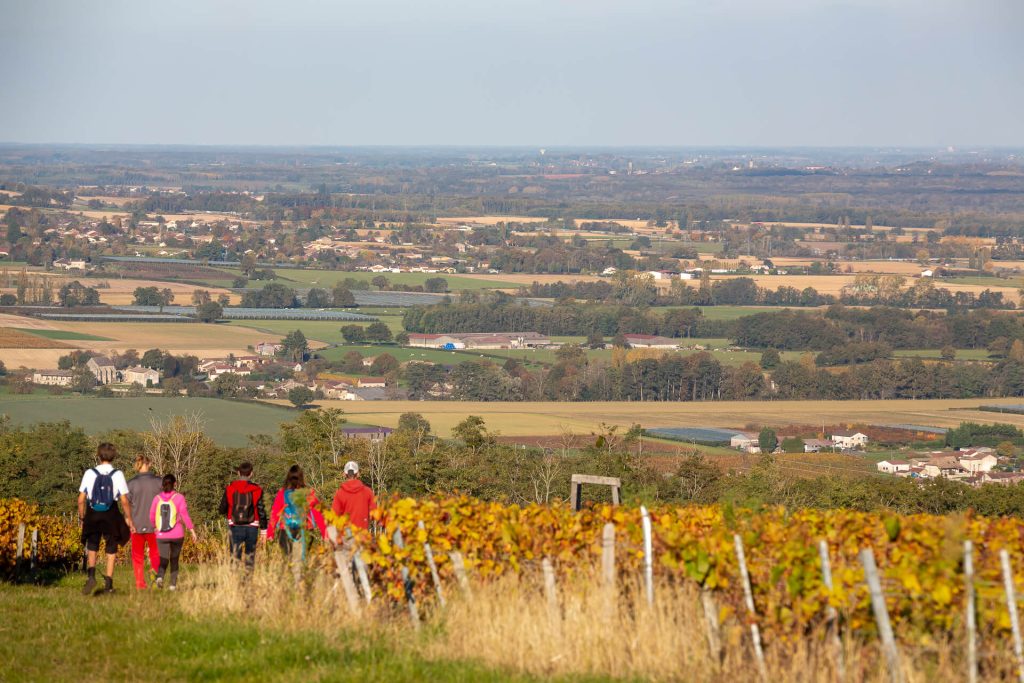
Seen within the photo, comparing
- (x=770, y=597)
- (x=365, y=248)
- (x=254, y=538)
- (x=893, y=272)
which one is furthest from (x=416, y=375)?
(x=365, y=248)

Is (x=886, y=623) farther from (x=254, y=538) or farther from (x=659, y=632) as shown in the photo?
(x=254, y=538)

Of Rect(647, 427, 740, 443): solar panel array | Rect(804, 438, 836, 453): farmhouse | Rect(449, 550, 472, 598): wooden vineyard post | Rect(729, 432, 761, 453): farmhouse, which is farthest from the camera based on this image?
Rect(647, 427, 740, 443): solar panel array

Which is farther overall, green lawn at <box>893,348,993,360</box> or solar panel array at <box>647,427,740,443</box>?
green lawn at <box>893,348,993,360</box>

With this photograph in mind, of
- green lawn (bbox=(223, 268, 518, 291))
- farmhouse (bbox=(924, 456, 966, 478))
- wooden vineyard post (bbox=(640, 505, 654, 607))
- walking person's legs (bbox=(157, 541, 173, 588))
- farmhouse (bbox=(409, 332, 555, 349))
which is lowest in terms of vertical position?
green lawn (bbox=(223, 268, 518, 291))

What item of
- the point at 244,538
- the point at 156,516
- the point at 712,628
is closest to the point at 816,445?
the point at 244,538

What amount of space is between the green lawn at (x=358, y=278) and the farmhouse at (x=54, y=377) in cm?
4348

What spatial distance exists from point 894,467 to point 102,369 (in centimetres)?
3907

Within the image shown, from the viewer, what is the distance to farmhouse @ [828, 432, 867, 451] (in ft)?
176

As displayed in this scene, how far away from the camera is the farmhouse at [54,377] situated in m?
66.9

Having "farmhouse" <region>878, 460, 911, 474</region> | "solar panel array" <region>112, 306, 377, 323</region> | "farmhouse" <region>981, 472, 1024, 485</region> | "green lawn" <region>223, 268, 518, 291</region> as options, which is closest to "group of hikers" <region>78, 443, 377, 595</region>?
"farmhouse" <region>981, 472, 1024, 485</region>

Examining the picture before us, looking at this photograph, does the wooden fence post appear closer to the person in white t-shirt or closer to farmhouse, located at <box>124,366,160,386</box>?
the person in white t-shirt

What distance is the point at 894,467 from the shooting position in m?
47.0

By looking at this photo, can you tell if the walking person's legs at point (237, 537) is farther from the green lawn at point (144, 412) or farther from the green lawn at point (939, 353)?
the green lawn at point (939, 353)

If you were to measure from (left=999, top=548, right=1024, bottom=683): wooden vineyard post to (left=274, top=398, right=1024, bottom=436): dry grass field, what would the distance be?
45467mm
